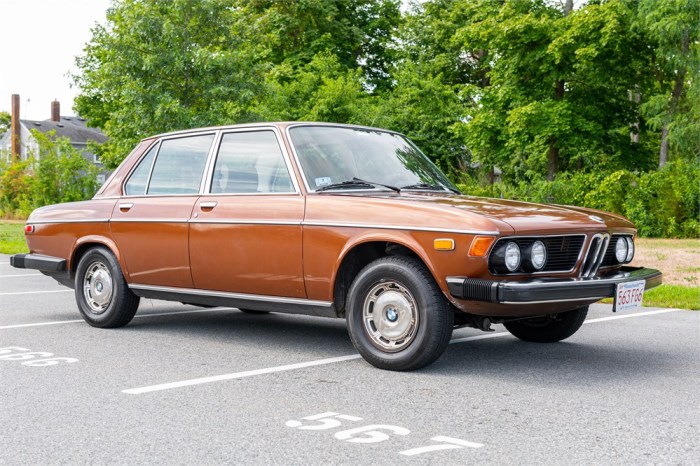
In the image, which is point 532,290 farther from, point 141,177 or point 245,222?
point 141,177

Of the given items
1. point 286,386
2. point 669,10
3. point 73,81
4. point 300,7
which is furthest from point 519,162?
point 286,386

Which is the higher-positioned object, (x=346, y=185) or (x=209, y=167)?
(x=209, y=167)

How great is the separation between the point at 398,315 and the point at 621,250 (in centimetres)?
189

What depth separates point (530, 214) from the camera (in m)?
6.18

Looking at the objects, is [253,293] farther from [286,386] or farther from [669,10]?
[669,10]

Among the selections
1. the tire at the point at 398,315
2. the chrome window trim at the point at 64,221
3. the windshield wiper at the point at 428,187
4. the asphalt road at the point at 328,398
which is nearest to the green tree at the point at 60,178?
the chrome window trim at the point at 64,221

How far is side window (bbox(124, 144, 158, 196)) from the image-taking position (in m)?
8.26

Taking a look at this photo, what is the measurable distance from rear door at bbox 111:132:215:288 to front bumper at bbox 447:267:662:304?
271 cm

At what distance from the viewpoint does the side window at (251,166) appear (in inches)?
278

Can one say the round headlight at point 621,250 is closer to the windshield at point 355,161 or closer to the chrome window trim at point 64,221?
the windshield at point 355,161

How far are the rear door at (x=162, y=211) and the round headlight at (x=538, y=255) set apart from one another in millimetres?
3000

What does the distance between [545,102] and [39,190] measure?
21.8m

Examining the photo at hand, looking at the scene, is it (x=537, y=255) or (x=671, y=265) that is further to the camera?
(x=671, y=265)

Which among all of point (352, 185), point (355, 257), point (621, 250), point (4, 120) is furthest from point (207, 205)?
point (4, 120)
